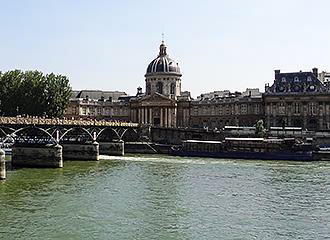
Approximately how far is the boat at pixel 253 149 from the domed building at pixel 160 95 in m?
34.3

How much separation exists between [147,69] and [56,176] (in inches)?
2990

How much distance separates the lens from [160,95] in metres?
112

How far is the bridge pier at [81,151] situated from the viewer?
64.1m

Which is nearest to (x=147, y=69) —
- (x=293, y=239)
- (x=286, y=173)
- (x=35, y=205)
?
(x=286, y=173)

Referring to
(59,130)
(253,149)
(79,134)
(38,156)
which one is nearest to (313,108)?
(253,149)

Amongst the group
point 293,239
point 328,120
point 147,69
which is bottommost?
point 293,239

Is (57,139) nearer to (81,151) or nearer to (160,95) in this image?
(81,151)

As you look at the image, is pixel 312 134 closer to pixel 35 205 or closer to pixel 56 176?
pixel 56 176

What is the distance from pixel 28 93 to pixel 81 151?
63.5 feet

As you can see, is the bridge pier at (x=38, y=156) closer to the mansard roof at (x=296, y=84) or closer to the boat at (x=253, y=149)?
the boat at (x=253, y=149)

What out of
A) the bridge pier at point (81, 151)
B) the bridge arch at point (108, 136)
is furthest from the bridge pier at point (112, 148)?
the bridge pier at point (81, 151)

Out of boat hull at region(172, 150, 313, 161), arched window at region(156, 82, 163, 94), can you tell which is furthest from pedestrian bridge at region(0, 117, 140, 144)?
arched window at region(156, 82, 163, 94)

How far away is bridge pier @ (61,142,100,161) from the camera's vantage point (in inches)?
2525

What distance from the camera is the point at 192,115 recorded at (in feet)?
378
